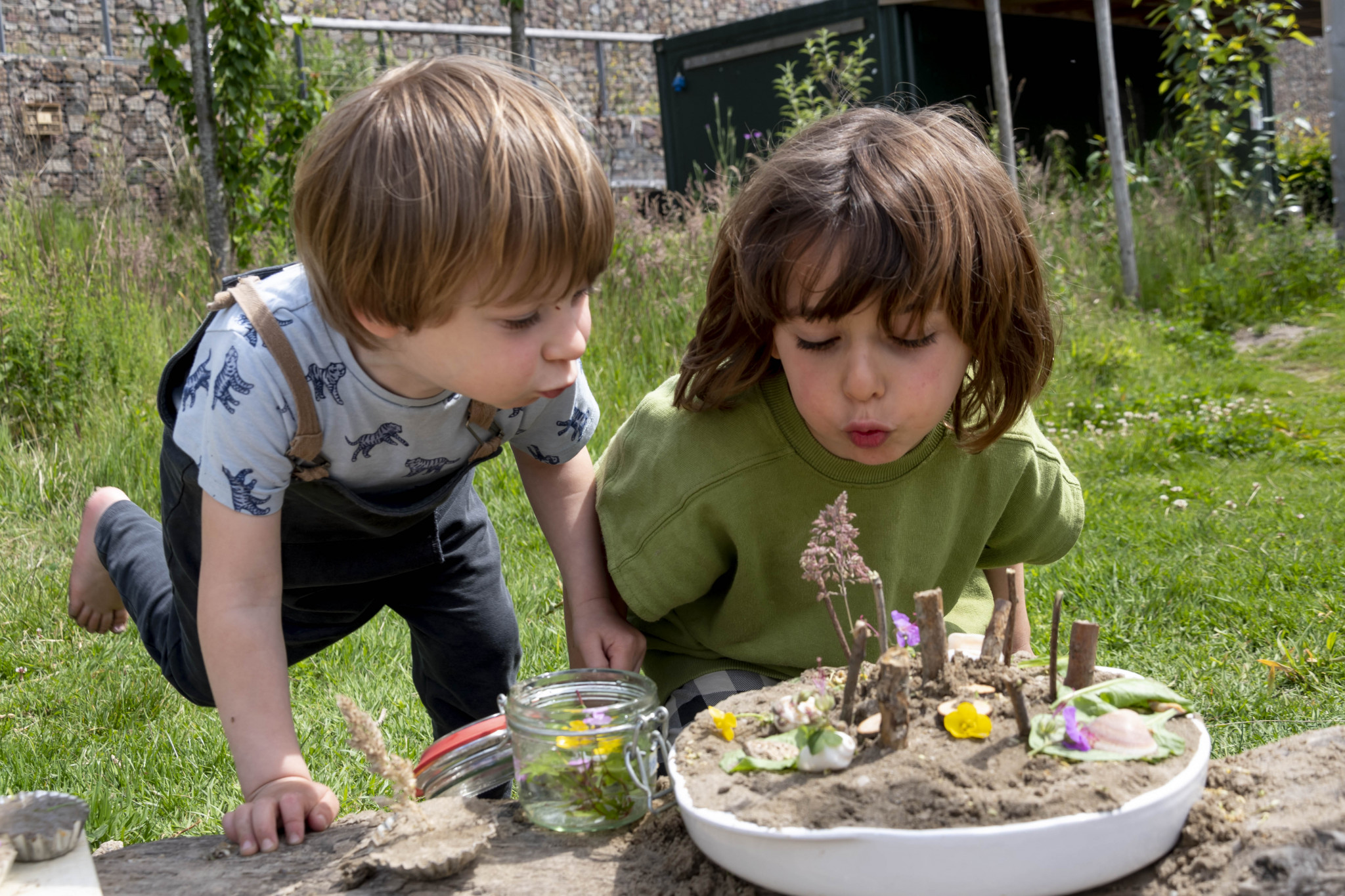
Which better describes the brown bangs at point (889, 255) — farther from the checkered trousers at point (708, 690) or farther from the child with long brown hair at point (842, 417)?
the checkered trousers at point (708, 690)

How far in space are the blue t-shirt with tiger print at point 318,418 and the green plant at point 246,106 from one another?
3.90 metres

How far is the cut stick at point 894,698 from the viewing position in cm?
114

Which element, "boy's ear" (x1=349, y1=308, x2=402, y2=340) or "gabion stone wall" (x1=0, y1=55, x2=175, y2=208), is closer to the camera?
"boy's ear" (x1=349, y1=308, x2=402, y2=340)

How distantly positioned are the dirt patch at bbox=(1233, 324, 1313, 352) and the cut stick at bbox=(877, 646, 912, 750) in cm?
625

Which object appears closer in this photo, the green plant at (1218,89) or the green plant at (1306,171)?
the green plant at (1218,89)

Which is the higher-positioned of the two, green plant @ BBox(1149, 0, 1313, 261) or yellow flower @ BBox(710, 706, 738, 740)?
green plant @ BBox(1149, 0, 1313, 261)

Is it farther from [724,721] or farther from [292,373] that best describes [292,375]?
[724,721]

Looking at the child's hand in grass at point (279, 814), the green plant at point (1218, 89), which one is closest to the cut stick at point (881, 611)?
the child's hand in grass at point (279, 814)

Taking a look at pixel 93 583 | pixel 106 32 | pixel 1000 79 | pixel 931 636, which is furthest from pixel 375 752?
pixel 106 32

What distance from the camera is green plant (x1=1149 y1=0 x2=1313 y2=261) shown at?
8.12 metres

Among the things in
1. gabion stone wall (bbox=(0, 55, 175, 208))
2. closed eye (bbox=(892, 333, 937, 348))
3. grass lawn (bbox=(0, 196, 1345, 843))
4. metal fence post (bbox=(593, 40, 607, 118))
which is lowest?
grass lawn (bbox=(0, 196, 1345, 843))

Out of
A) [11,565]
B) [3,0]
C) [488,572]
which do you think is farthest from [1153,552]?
[3,0]

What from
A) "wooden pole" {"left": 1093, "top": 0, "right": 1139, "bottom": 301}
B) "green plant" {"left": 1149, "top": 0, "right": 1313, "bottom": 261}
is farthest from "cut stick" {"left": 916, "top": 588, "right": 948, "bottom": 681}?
"green plant" {"left": 1149, "top": 0, "right": 1313, "bottom": 261}

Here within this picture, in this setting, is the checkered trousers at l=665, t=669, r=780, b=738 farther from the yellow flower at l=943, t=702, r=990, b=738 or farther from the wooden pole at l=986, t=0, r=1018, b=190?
the wooden pole at l=986, t=0, r=1018, b=190
